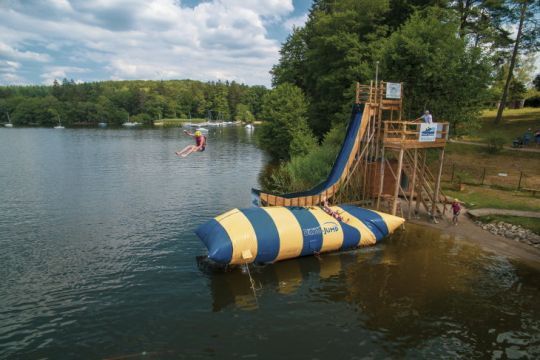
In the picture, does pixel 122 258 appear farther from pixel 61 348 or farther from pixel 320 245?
pixel 320 245

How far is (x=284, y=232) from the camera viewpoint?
64.6 ft

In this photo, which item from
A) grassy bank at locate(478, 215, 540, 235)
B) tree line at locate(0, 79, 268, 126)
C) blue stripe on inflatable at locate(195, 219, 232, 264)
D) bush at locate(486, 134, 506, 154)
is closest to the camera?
blue stripe on inflatable at locate(195, 219, 232, 264)

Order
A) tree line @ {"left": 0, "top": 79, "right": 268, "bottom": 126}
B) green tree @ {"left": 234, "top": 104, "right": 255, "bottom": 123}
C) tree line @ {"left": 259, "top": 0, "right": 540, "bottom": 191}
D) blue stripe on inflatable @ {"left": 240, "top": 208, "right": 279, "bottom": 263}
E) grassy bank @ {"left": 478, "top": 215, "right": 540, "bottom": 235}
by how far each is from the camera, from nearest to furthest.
Answer: blue stripe on inflatable @ {"left": 240, "top": 208, "right": 279, "bottom": 263} → grassy bank @ {"left": 478, "top": 215, "right": 540, "bottom": 235} → tree line @ {"left": 259, "top": 0, "right": 540, "bottom": 191} → tree line @ {"left": 0, "top": 79, "right": 268, "bottom": 126} → green tree @ {"left": 234, "top": 104, "right": 255, "bottom": 123}

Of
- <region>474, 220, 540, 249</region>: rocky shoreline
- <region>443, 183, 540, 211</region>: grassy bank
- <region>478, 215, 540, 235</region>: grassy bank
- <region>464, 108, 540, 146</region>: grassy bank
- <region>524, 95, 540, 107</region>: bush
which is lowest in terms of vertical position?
<region>474, 220, 540, 249</region>: rocky shoreline

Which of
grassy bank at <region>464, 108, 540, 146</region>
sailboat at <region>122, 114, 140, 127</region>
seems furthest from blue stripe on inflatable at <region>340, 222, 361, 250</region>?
sailboat at <region>122, 114, 140, 127</region>

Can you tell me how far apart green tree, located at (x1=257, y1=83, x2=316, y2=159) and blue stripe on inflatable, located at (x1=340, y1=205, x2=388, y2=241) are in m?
26.7

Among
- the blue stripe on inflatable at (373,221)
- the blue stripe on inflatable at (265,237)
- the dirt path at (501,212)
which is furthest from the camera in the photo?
the dirt path at (501,212)

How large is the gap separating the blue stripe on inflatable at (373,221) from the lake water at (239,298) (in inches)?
39.8

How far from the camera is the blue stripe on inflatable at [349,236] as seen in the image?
21578 millimetres

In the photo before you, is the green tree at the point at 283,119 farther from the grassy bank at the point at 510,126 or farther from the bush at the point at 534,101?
the bush at the point at 534,101

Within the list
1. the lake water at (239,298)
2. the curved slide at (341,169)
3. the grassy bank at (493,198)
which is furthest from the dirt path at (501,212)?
the curved slide at (341,169)

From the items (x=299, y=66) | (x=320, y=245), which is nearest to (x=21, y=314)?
(x=320, y=245)

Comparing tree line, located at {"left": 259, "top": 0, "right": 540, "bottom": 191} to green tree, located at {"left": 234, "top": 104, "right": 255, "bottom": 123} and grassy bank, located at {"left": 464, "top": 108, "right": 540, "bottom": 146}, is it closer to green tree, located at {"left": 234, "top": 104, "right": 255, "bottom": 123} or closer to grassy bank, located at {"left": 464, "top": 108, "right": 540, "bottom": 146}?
grassy bank, located at {"left": 464, "top": 108, "right": 540, "bottom": 146}

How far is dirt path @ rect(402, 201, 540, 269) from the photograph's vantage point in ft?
69.9
